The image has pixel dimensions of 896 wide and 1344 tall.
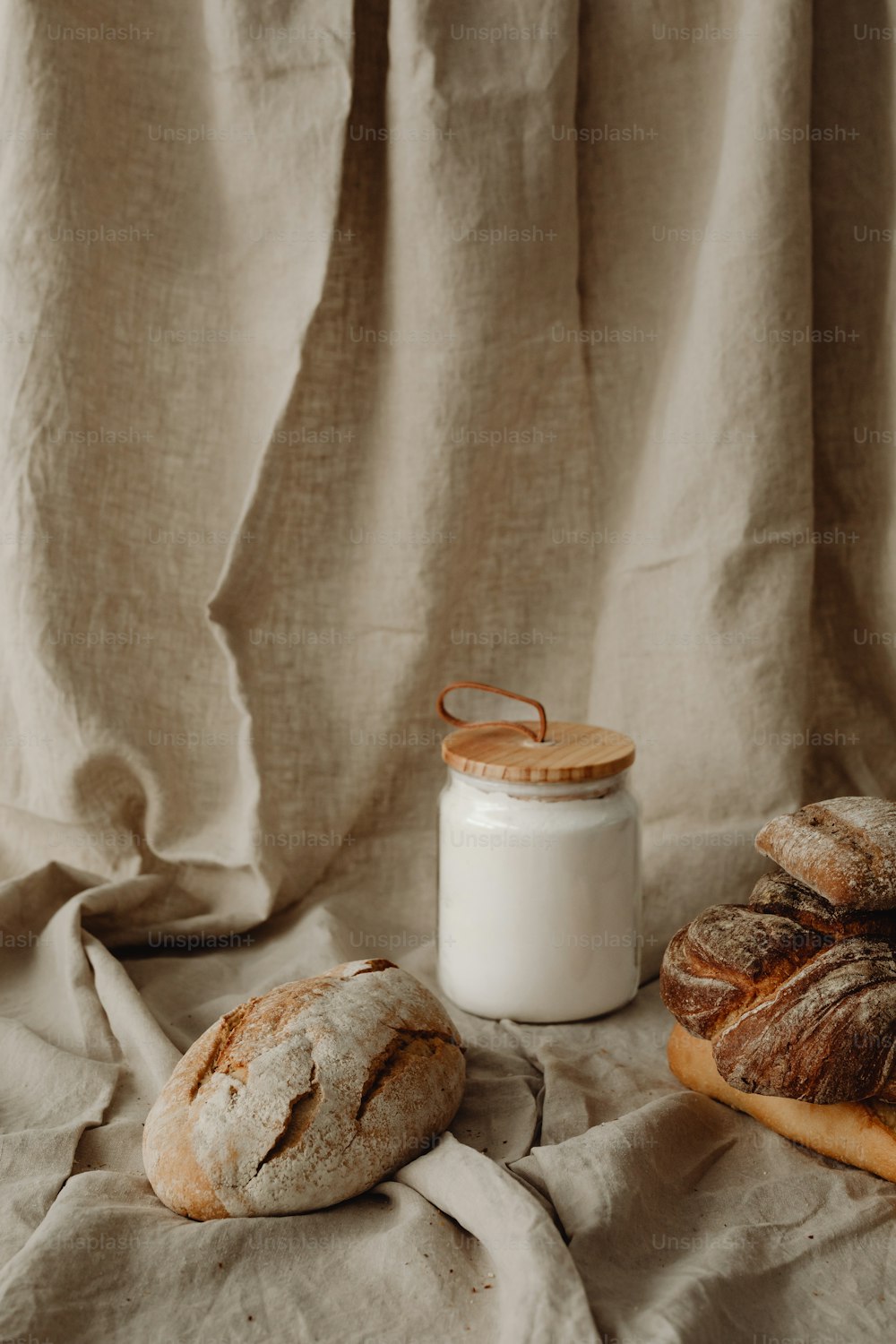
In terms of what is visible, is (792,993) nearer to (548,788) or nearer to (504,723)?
(548,788)

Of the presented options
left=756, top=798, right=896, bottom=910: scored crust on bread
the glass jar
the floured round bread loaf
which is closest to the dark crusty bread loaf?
left=756, top=798, right=896, bottom=910: scored crust on bread

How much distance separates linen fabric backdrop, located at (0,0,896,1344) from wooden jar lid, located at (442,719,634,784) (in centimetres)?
20

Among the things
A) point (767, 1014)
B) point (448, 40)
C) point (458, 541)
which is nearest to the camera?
point (767, 1014)

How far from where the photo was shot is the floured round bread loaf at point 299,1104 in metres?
0.95

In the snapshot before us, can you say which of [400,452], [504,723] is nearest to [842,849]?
[504,723]

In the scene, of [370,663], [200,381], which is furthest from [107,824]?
Result: [200,381]

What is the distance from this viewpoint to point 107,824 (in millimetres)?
1579

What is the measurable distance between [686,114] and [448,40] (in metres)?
0.31

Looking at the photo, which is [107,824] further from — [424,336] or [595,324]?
[595,324]

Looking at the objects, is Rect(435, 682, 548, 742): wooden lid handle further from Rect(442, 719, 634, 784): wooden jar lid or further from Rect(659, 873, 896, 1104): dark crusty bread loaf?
Rect(659, 873, 896, 1104): dark crusty bread loaf

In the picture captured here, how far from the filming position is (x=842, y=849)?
3.62 ft

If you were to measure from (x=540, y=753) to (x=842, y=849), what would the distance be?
0.35 m

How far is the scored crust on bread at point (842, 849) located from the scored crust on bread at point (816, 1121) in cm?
18

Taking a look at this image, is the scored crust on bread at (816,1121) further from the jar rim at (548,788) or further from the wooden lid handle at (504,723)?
the wooden lid handle at (504,723)
